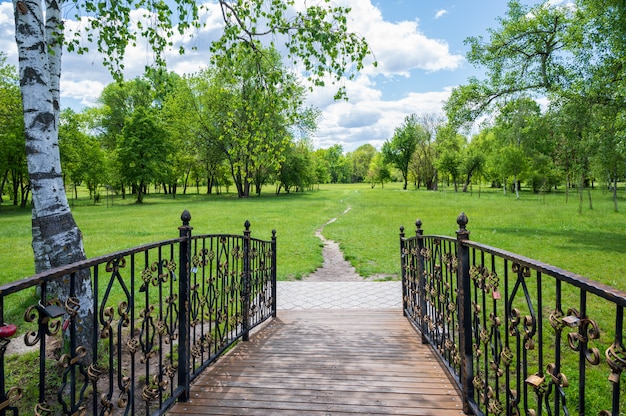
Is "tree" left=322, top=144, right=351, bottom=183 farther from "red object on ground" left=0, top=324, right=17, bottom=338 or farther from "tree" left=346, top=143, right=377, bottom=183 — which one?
"red object on ground" left=0, top=324, right=17, bottom=338

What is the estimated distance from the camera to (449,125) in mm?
16297

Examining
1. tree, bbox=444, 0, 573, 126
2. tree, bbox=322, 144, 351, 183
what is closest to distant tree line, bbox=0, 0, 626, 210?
tree, bbox=444, 0, 573, 126

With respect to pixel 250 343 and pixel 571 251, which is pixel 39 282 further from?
pixel 571 251

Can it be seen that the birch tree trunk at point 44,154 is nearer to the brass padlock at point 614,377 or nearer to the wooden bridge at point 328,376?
the wooden bridge at point 328,376

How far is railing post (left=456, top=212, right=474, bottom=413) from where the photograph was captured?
277cm

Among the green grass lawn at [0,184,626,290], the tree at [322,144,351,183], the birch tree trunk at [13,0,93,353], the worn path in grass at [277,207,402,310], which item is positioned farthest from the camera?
the tree at [322,144,351,183]

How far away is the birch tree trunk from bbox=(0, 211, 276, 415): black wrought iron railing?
26 centimetres

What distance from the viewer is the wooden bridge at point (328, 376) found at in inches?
112

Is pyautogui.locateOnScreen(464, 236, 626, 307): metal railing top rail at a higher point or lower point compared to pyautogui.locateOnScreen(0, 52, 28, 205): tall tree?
lower

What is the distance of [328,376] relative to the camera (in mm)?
3400

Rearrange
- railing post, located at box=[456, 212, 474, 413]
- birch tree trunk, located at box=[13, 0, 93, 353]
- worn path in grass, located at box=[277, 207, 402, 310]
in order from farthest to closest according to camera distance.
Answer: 1. worn path in grass, located at box=[277, 207, 402, 310]
2. birch tree trunk, located at box=[13, 0, 93, 353]
3. railing post, located at box=[456, 212, 474, 413]

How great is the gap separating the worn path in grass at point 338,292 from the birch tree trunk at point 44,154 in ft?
11.3

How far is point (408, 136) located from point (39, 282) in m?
64.1

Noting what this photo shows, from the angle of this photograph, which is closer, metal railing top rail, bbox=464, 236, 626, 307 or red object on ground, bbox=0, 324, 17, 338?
metal railing top rail, bbox=464, 236, 626, 307
